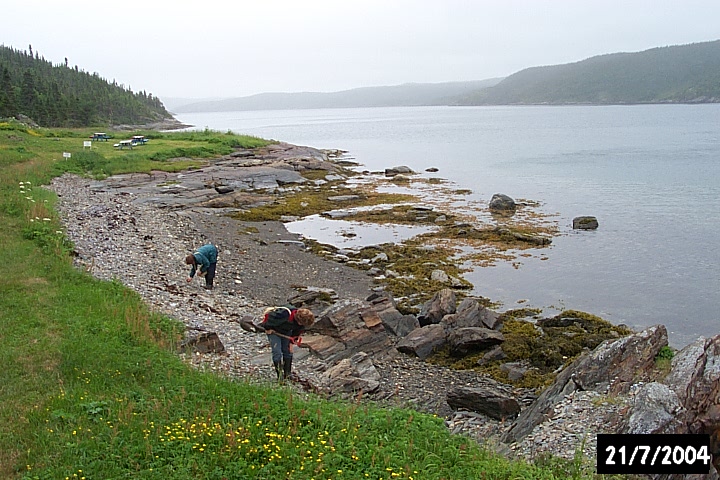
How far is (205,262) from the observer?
71.8 feet

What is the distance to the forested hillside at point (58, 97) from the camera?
272 feet

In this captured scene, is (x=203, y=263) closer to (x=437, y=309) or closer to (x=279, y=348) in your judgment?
(x=437, y=309)

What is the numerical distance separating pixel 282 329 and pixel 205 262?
9249mm

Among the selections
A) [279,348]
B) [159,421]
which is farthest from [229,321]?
[159,421]

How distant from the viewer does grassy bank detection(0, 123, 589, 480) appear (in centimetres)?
820

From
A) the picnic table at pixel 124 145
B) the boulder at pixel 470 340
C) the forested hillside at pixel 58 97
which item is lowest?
the boulder at pixel 470 340

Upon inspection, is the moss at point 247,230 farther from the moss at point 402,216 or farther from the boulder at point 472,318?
the boulder at point 472,318

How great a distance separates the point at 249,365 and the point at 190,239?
56.6ft

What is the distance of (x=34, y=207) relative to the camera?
→ 977 inches

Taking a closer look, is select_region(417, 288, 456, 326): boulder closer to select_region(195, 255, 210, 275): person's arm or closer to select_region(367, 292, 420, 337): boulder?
select_region(367, 292, 420, 337): boulder

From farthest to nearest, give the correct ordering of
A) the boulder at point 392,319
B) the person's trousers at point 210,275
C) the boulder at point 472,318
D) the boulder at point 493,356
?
the person's trousers at point 210,275
the boulder at point 472,318
the boulder at point 392,319
the boulder at point 493,356

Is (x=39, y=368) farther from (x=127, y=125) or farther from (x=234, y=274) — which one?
(x=127, y=125)

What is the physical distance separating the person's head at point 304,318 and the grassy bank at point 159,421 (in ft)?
6.20
